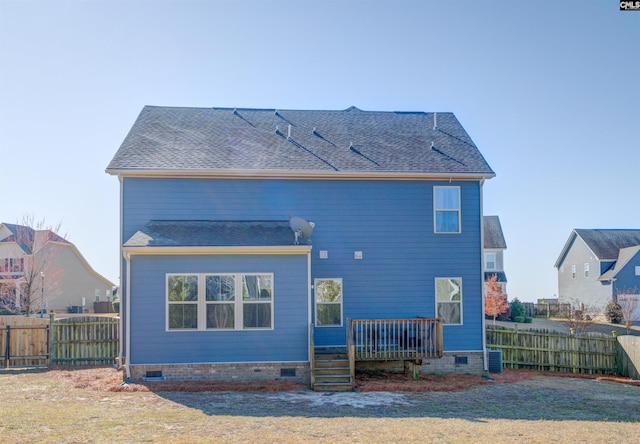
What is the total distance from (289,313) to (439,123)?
876 cm

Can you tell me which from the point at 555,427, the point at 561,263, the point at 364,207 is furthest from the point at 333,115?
the point at 561,263

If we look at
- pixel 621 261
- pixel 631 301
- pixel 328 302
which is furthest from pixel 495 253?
pixel 328 302

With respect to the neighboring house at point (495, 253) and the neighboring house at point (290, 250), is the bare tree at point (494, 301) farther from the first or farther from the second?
the neighboring house at point (290, 250)

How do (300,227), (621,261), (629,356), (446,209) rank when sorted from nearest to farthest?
(300,227) < (446,209) < (629,356) < (621,261)

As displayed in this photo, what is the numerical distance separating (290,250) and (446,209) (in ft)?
15.6

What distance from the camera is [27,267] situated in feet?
102

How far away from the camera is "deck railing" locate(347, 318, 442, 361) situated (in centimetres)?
1399

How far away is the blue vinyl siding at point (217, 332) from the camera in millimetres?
13547

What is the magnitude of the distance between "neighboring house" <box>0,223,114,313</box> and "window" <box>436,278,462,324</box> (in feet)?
67.9

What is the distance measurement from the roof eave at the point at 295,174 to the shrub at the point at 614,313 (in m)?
23.6

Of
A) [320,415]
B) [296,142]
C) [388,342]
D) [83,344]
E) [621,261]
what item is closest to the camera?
[320,415]

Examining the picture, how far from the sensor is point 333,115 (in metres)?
19.2

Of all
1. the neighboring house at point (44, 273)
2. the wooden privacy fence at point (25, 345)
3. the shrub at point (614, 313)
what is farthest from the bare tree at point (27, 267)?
the shrub at point (614, 313)

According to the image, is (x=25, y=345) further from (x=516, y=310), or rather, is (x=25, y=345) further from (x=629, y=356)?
(x=516, y=310)
